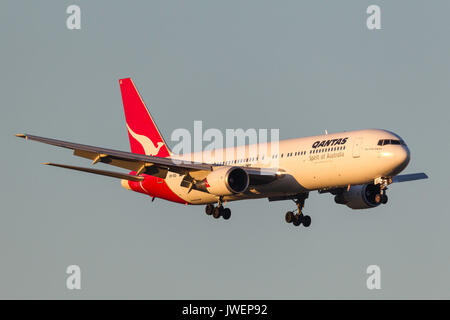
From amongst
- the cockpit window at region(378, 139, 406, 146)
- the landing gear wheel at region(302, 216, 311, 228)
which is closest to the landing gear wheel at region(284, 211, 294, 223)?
the landing gear wheel at region(302, 216, 311, 228)

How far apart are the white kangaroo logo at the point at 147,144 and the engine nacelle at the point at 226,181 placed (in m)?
13.6

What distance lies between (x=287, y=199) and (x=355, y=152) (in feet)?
37.5

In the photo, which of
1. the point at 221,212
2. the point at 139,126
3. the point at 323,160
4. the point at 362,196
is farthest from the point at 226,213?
the point at 139,126

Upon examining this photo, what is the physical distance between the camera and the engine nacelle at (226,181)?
2822 inches

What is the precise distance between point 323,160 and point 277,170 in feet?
13.6

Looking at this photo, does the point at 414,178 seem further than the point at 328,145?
Yes

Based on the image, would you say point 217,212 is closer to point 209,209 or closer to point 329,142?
point 209,209

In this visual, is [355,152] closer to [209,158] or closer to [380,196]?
[380,196]

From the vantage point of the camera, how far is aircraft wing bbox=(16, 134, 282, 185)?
231ft

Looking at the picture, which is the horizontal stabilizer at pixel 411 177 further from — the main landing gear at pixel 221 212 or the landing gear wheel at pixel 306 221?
the main landing gear at pixel 221 212

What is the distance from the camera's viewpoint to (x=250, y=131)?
81.9 m

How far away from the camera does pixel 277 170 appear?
241ft
